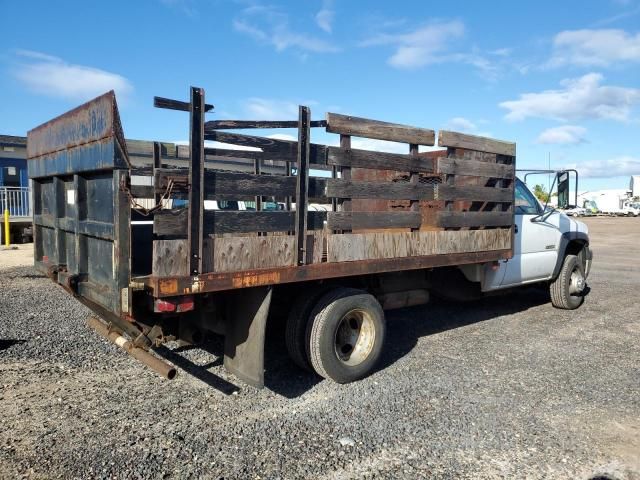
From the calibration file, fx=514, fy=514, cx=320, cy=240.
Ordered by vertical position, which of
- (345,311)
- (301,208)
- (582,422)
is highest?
(301,208)

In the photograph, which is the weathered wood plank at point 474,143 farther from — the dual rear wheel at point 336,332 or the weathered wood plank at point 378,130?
the dual rear wheel at point 336,332

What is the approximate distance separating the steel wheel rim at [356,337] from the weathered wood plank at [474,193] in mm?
1465

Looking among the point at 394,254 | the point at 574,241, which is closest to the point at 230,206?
the point at 394,254

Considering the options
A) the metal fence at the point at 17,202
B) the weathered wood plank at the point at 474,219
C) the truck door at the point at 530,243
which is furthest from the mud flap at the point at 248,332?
the metal fence at the point at 17,202

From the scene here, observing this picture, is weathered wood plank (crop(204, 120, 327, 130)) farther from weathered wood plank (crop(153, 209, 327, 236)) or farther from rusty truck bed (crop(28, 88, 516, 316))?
weathered wood plank (crop(153, 209, 327, 236))

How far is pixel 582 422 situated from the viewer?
13.3ft

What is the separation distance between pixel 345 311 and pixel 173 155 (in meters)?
2.94

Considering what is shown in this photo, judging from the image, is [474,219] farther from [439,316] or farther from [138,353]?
[138,353]

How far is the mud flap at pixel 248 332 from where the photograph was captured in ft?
13.1

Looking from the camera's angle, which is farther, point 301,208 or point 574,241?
point 574,241

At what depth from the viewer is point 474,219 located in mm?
5559

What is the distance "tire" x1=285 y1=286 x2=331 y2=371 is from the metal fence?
1584cm

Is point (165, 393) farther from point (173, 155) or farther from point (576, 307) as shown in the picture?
point (576, 307)

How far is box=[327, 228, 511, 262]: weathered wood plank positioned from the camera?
4.42m
